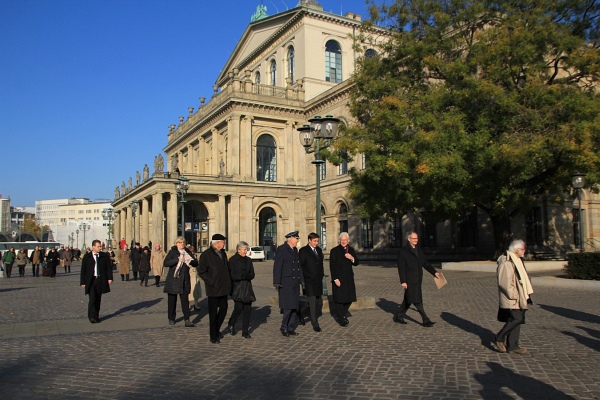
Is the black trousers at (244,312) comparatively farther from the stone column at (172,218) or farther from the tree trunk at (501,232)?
the stone column at (172,218)

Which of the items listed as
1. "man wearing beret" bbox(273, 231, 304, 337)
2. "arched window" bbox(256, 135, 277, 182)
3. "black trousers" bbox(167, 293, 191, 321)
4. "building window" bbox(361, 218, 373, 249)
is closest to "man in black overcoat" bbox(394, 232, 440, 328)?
"man wearing beret" bbox(273, 231, 304, 337)

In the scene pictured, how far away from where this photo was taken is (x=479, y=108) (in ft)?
73.5

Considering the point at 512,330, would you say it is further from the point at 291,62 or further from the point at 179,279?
the point at 291,62

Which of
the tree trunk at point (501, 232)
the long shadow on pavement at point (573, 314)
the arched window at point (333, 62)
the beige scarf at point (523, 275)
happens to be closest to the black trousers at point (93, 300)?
the beige scarf at point (523, 275)

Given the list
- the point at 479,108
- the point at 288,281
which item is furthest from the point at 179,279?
the point at 479,108

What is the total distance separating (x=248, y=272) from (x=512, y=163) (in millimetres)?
13775

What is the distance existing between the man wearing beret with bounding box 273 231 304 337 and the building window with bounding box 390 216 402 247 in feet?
99.9

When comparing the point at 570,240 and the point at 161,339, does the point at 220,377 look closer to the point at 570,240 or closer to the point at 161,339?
the point at 161,339

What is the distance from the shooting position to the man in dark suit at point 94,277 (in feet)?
36.8

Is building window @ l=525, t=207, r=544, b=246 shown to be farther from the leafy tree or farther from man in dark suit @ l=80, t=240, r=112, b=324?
man in dark suit @ l=80, t=240, r=112, b=324

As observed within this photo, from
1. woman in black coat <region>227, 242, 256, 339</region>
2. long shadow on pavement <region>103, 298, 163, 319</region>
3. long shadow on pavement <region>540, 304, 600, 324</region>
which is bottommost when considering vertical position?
long shadow on pavement <region>103, 298, 163, 319</region>

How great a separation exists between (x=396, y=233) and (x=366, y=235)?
325 centimetres

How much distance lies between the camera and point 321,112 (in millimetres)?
46250

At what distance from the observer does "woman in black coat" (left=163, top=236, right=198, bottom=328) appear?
1063 centimetres
